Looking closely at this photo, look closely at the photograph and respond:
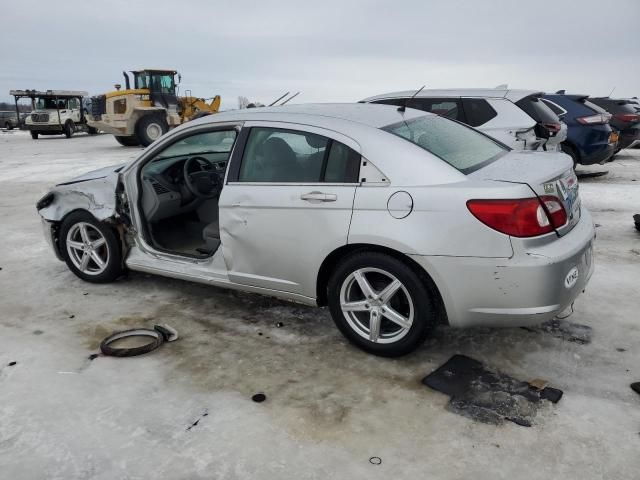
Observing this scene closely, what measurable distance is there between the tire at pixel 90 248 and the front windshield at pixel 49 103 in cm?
2537

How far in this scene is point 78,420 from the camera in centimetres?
277

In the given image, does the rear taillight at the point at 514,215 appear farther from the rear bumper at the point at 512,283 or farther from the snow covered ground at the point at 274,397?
the snow covered ground at the point at 274,397

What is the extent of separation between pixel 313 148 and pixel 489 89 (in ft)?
17.0

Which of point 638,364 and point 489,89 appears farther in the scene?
point 489,89

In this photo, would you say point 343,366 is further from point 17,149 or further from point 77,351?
point 17,149

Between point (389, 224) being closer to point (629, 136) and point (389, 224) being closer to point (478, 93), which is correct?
point (478, 93)

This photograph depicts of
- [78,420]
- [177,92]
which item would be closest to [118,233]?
[78,420]

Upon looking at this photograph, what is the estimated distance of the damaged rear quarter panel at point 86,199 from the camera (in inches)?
176

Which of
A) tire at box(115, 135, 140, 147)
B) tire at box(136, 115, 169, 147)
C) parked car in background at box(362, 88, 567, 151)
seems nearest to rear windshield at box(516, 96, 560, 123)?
parked car in background at box(362, 88, 567, 151)

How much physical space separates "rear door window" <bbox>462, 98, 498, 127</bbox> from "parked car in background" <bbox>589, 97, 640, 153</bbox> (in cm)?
600

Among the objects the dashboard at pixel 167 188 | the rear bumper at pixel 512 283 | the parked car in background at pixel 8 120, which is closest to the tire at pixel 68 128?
the parked car in background at pixel 8 120

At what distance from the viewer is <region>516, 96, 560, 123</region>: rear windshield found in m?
7.46

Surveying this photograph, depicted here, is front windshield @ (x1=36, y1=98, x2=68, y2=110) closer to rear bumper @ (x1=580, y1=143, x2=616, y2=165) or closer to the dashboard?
the dashboard

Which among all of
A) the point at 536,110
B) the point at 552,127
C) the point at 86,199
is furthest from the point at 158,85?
the point at 86,199
